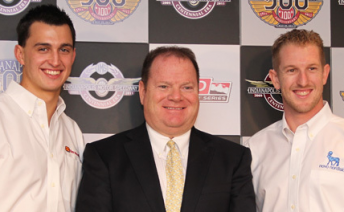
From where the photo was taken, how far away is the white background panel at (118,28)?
9.02 feet

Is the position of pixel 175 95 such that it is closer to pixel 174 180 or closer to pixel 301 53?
pixel 174 180

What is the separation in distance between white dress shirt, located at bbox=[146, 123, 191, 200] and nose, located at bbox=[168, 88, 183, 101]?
22cm

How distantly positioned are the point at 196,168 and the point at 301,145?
0.62 meters

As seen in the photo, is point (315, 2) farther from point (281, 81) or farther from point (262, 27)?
point (281, 81)

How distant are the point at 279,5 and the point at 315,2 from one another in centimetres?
27

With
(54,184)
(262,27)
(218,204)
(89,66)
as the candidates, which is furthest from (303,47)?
(54,184)

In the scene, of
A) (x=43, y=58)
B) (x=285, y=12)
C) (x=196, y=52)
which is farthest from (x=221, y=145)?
(x=285, y=12)

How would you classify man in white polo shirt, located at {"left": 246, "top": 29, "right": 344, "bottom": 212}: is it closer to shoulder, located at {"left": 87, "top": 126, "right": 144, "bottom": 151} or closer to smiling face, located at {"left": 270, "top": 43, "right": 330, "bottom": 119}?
smiling face, located at {"left": 270, "top": 43, "right": 330, "bottom": 119}

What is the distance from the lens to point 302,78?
227cm

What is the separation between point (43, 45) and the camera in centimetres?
218

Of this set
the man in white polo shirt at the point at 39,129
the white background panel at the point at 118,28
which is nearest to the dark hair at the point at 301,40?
the white background panel at the point at 118,28

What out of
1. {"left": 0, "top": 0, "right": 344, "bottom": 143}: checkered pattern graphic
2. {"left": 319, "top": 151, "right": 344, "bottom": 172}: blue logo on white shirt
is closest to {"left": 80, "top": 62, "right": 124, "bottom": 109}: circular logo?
{"left": 0, "top": 0, "right": 344, "bottom": 143}: checkered pattern graphic

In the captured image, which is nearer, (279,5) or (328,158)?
(328,158)

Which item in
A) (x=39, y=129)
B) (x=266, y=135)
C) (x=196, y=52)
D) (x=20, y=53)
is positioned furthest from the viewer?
(x=196, y=52)
